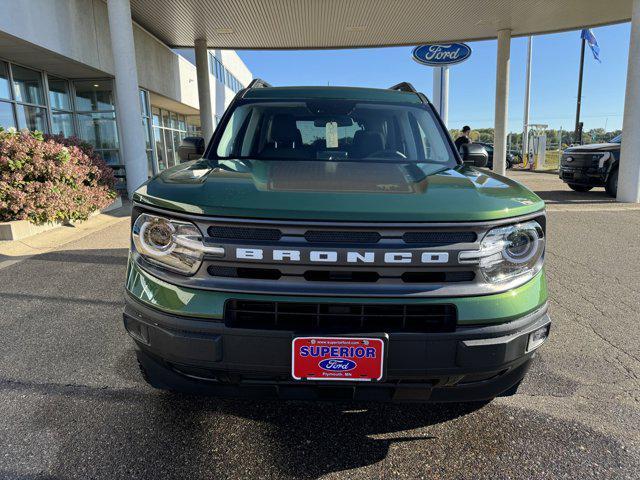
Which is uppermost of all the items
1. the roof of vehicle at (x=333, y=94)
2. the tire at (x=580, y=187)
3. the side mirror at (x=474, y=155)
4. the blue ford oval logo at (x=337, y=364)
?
the roof of vehicle at (x=333, y=94)

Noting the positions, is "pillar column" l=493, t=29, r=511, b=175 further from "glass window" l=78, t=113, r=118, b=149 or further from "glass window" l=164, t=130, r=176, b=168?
"glass window" l=164, t=130, r=176, b=168

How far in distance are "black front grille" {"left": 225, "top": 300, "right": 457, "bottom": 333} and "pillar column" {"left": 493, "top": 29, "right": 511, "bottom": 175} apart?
1630cm

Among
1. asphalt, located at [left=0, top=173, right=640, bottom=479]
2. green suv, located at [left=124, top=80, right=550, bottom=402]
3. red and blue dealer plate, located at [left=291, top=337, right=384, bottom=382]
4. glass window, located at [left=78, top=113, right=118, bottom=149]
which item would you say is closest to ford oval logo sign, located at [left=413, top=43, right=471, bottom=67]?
glass window, located at [left=78, top=113, right=118, bottom=149]

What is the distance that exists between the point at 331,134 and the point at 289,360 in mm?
1944

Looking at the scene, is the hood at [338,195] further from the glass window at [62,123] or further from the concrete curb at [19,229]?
the glass window at [62,123]

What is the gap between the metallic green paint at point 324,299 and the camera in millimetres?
1771

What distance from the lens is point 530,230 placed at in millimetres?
1966

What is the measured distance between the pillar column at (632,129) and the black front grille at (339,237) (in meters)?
11.6

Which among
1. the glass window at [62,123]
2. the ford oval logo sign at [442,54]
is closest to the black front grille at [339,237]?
the glass window at [62,123]

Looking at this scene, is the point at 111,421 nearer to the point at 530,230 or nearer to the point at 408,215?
the point at 408,215

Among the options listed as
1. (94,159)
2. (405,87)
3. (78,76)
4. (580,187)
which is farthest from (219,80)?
(405,87)

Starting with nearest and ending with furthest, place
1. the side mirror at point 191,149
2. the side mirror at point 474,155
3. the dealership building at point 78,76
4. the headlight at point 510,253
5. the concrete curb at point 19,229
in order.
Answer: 1. the headlight at point 510,253
2. the side mirror at point 474,155
3. the side mirror at point 191,149
4. the concrete curb at point 19,229
5. the dealership building at point 78,76

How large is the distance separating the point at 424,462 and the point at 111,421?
5.37 ft

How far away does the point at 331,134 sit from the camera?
3254 mm
